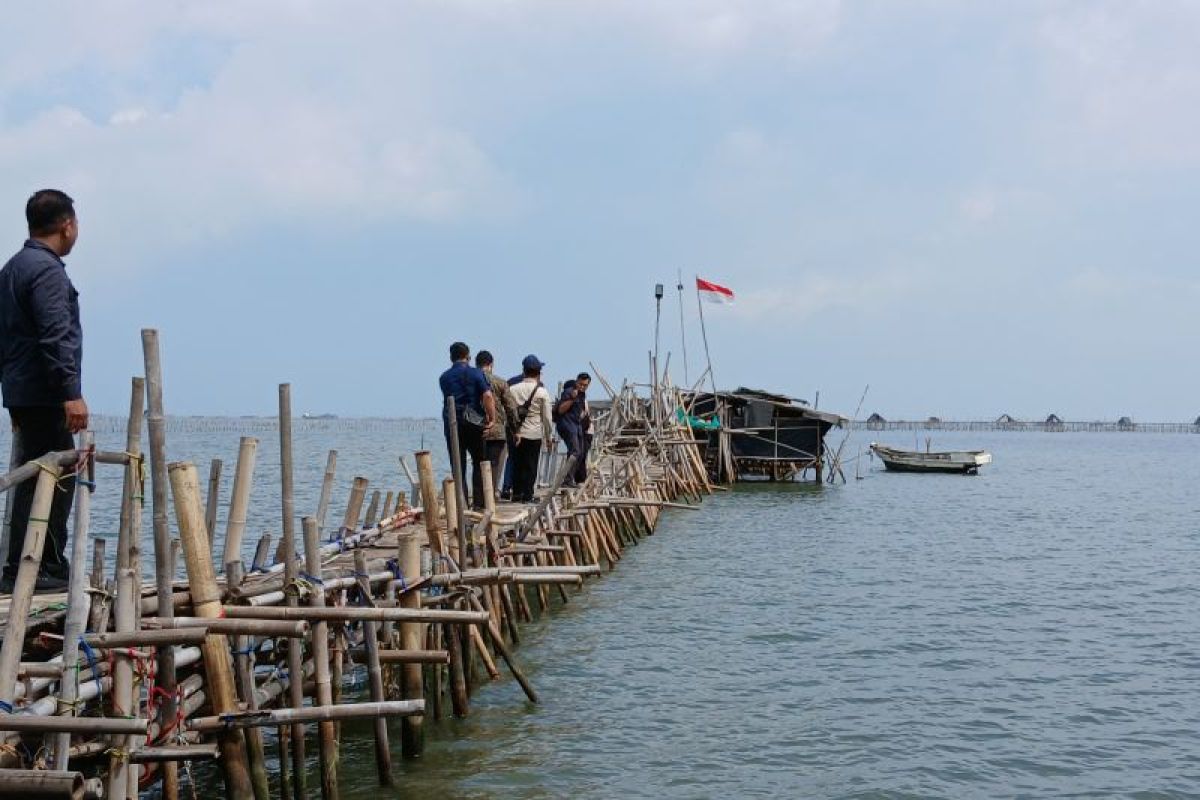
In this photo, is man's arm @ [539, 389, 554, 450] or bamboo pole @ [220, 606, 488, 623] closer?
bamboo pole @ [220, 606, 488, 623]

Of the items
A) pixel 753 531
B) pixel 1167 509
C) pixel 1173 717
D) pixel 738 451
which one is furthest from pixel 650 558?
pixel 1167 509

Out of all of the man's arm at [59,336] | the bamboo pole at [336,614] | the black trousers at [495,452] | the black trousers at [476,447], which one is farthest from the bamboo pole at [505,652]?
the black trousers at [495,452]

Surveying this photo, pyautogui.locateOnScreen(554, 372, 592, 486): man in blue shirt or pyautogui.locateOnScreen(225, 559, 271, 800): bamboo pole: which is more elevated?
pyautogui.locateOnScreen(554, 372, 592, 486): man in blue shirt

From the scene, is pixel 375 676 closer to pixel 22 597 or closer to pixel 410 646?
pixel 410 646

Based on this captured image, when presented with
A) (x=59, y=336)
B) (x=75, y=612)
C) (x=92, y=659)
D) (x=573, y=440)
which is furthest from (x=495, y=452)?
(x=75, y=612)

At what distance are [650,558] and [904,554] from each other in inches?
205

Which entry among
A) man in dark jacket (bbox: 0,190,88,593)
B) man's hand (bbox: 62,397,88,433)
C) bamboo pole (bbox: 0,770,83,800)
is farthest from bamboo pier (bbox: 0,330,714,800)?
man in dark jacket (bbox: 0,190,88,593)

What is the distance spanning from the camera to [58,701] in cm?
486

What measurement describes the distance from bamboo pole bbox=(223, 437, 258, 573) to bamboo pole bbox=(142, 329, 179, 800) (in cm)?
94

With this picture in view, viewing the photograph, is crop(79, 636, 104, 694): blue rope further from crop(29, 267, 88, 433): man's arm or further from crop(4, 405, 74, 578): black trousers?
crop(29, 267, 88, 433): man's arm

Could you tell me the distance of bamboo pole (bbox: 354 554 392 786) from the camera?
22.9 feet

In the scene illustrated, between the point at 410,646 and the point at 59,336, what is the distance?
10.7 ft

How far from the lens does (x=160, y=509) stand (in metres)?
5.64

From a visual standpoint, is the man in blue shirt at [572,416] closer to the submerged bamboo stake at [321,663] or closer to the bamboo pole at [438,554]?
the bamboo pole at [438,554]
